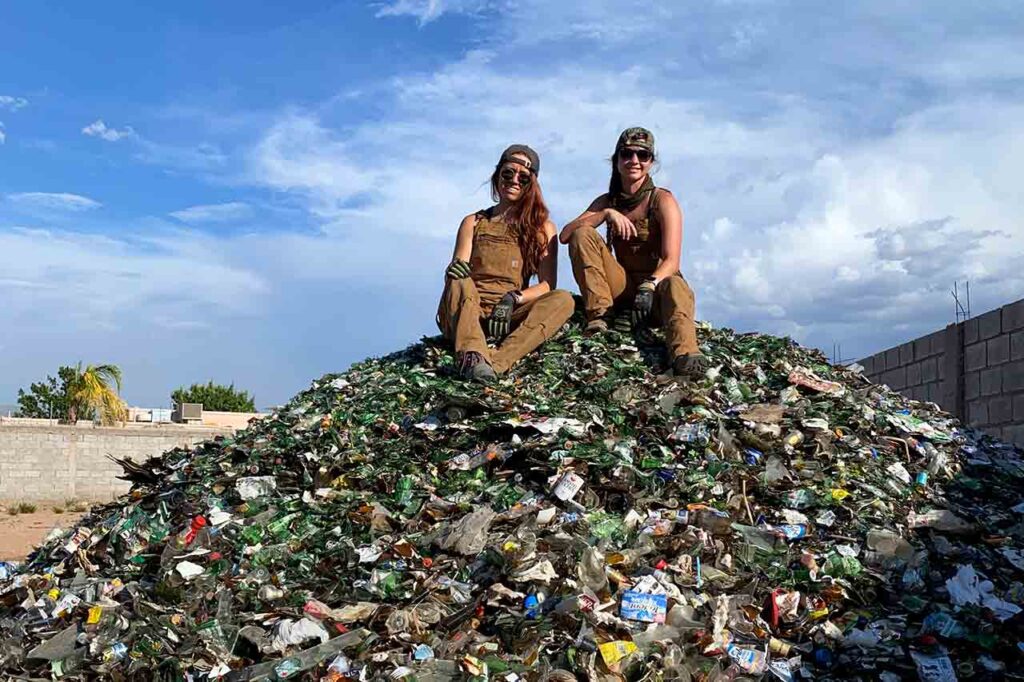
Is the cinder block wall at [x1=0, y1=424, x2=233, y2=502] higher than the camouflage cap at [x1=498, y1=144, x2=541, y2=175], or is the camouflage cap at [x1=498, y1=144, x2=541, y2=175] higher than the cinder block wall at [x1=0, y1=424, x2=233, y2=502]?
the camouflage cap at [x1=498, y1=144, x2=541, y2=175]

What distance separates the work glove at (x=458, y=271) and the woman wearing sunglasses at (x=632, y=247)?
69cm

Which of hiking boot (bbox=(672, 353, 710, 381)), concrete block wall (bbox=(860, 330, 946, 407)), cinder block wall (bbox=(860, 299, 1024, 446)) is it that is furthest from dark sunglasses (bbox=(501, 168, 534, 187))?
concrete block wall (bbox=(860, 330, 946, 407))

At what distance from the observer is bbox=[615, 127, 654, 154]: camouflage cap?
6.28 meters

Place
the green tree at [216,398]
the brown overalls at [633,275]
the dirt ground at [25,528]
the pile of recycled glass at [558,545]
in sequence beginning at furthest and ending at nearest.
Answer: the green tree at [216,398], the dirt ground at [25,528], the brown overalls at [633,275], the pile of recycled glass at [558,545]

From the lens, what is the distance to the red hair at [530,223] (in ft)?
21.2

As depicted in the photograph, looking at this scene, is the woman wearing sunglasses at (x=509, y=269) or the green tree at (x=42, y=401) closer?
the woman wearing sunglasses at (x=509, y=269)

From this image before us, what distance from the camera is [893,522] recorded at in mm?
4520

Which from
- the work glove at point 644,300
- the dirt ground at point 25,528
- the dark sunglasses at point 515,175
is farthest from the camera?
the dirt ground at point 25,528

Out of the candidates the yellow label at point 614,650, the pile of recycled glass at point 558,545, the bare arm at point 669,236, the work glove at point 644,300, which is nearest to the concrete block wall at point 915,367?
the pile of recycled glass at point 558,545

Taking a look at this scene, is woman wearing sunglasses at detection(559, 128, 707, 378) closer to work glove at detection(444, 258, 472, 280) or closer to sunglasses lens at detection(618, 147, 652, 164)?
sunglasses lens at detection(618, 147, 652, 164)

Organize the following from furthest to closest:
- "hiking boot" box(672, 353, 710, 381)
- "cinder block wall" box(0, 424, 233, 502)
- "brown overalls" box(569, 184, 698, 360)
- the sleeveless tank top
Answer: "cinder block wall" box(0, 424, 233, 502) < the sleeveless tank top < "brown overalls" box(569, 184, 698, 360) < "hiking boot" box(672, 353, 710, 381)

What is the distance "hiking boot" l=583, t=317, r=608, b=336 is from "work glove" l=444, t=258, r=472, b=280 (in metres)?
0.90

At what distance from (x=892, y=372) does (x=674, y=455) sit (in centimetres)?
652

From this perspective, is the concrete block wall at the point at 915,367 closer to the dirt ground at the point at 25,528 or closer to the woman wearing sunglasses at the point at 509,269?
the woman wearing sunglasses at the point at 509,269
